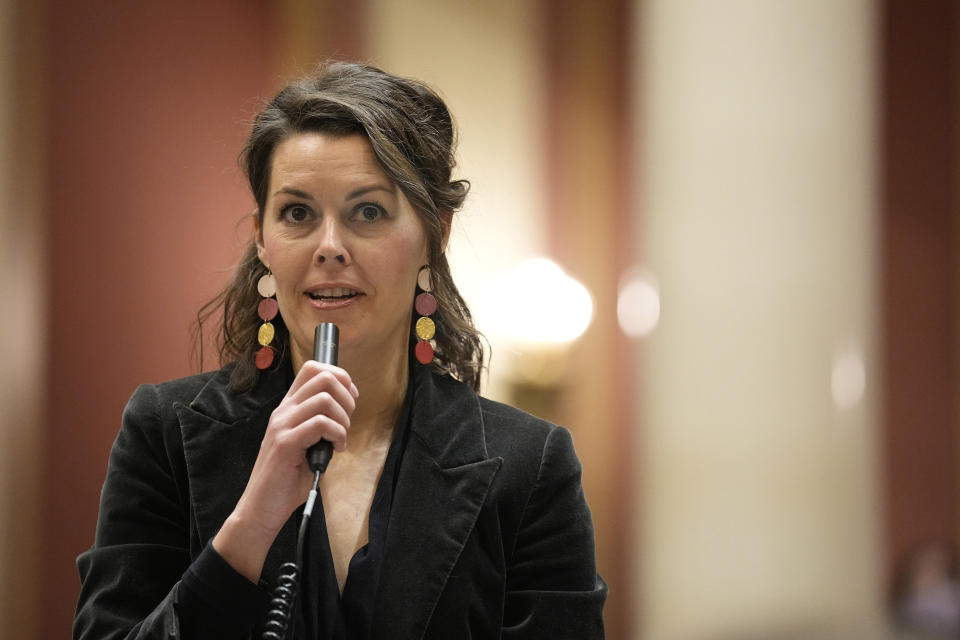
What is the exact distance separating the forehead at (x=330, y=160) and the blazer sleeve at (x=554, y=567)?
1.66ft

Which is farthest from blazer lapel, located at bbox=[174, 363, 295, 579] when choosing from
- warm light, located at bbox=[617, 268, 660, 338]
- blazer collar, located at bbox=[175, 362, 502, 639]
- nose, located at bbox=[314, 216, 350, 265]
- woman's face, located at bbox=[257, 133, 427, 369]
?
warm light, located at bbox=[617, 268, 660, 338]

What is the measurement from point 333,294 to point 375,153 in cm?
22

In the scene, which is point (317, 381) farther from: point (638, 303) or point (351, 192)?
point (638, 303)

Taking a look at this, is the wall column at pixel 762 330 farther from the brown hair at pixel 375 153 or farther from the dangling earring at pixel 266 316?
the dangling earring at pixel 266 316

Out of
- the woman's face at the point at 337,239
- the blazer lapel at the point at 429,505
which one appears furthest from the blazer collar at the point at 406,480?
the woman's face at the point at 337,239

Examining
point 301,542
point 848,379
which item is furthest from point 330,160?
point 848,379

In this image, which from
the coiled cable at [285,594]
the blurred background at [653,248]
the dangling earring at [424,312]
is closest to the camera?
the coiled cable at [285,594]

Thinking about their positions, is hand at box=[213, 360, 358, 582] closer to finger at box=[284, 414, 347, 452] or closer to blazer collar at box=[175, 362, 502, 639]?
finger at box=[284, 414, 347, 452]

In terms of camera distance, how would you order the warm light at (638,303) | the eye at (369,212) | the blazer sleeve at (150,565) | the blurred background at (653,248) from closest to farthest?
the blazer sleeve at (150,565) → the eye at (369,212) → the blurred background at (653,248) → the warm light at (638,303)

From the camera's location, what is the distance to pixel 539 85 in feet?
8.95

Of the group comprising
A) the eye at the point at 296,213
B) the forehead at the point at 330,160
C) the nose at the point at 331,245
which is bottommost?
the nose at the point at 331,245

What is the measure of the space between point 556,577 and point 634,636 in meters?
1.26

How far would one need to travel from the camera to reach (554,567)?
144 cm

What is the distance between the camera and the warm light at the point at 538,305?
2643mm
